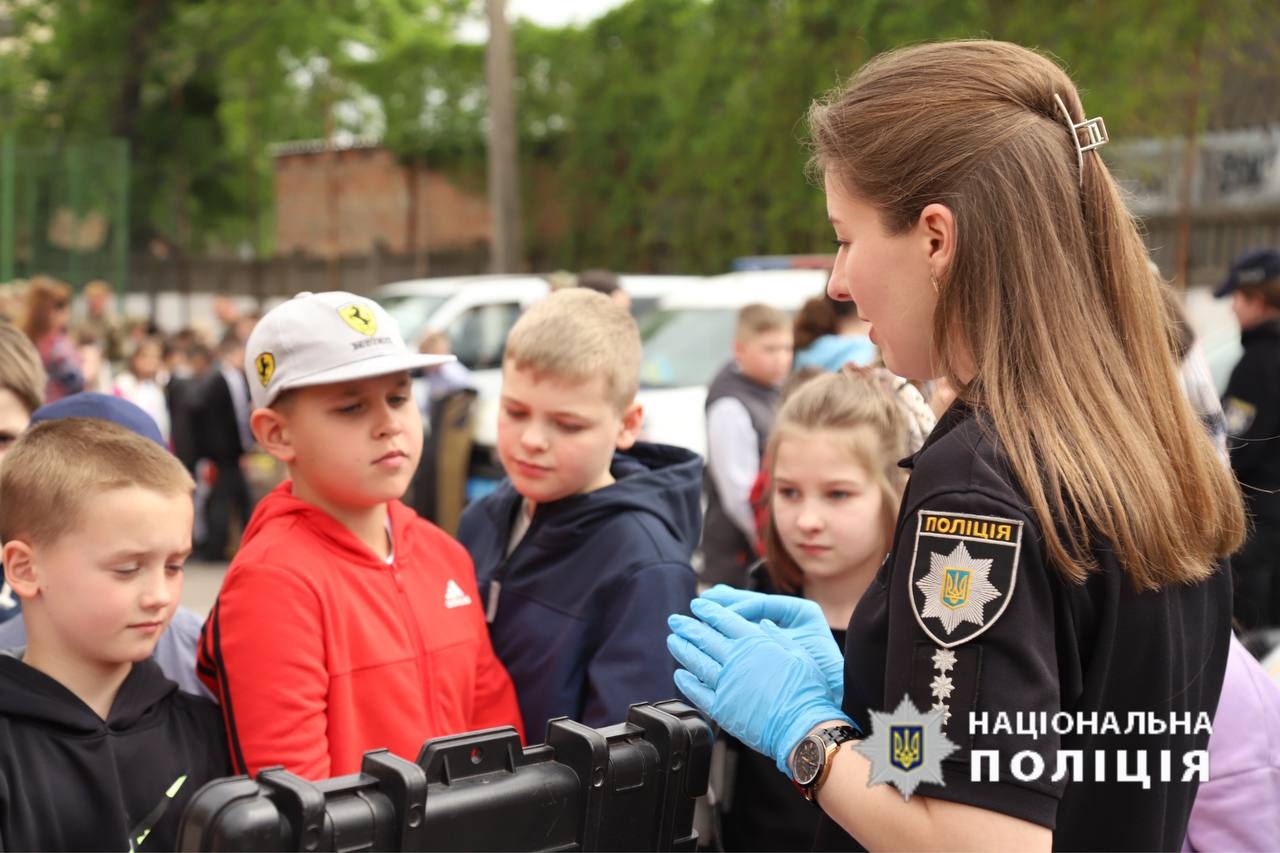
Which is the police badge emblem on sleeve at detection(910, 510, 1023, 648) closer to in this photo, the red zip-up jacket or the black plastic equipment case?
the black plastic equipment case

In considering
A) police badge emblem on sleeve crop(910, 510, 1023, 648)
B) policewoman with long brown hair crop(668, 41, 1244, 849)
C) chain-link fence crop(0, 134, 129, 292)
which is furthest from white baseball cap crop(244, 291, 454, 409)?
chain-link fence crop(0, 134, 129, 292)

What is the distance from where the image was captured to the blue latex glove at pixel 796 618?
192cm

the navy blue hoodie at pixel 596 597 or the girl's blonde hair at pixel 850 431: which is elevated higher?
the girl's blonde hair at pixel 850 431

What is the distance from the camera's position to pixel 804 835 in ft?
9.12

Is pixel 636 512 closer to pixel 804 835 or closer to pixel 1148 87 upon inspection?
pixel 804 835

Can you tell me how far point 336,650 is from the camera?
2424 mm

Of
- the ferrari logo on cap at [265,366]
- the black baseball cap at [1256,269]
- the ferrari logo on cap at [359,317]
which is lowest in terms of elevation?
the ferrari logo on cap at [265,366]

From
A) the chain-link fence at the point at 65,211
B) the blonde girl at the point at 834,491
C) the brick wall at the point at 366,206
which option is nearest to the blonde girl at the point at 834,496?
the blonde girl at the point at 834,491

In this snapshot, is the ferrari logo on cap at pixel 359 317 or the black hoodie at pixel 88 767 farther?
the ferrari logo on cap at pixel 359 317

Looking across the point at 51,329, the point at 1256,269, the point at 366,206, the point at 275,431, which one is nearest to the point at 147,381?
the point at 51,329

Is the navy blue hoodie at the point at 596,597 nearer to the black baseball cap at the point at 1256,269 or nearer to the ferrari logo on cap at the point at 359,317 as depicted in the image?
the ferrari logo on cap at the point at 359,317

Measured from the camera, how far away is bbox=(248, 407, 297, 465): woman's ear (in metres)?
2.62

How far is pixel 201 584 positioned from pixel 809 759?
8616 millimetres

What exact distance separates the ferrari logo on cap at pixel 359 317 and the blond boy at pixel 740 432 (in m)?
2.93
